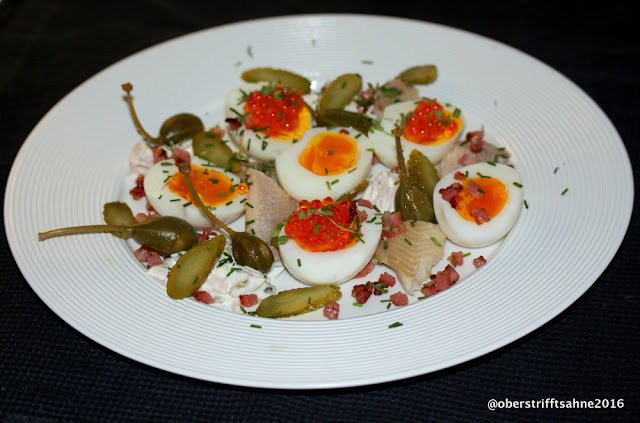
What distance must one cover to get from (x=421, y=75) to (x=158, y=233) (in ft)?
6.99

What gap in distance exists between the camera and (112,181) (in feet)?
12.3


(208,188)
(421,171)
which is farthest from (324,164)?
(208,188)

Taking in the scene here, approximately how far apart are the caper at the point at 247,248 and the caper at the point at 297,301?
0.22 m

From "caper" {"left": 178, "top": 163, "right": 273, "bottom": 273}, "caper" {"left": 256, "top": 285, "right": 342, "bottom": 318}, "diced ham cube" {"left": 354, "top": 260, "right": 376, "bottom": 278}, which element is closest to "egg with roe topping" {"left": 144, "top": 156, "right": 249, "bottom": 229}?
"caper" {"left": 178, "top": 163, "right": 273, "bottom": 273}

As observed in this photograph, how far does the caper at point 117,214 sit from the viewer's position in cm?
341

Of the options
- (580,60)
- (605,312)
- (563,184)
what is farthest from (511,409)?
(580,60)

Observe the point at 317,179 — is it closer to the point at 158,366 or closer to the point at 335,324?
the point at 335,324

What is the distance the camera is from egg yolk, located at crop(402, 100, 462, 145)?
3684mm

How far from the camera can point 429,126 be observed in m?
3.68

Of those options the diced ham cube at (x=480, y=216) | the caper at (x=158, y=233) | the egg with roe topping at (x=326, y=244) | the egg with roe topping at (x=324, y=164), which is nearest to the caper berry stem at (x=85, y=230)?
the caper at (x=158, y=233)

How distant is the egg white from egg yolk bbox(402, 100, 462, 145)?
2.87ft

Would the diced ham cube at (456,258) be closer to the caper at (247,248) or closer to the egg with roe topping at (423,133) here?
the egg with roe topping at (423,133)

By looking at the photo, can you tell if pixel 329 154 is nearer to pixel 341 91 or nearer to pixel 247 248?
pixel 341 91

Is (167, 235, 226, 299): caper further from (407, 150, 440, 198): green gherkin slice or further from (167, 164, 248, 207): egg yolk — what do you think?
(407, 150, 440, 198): green gherkin slice
